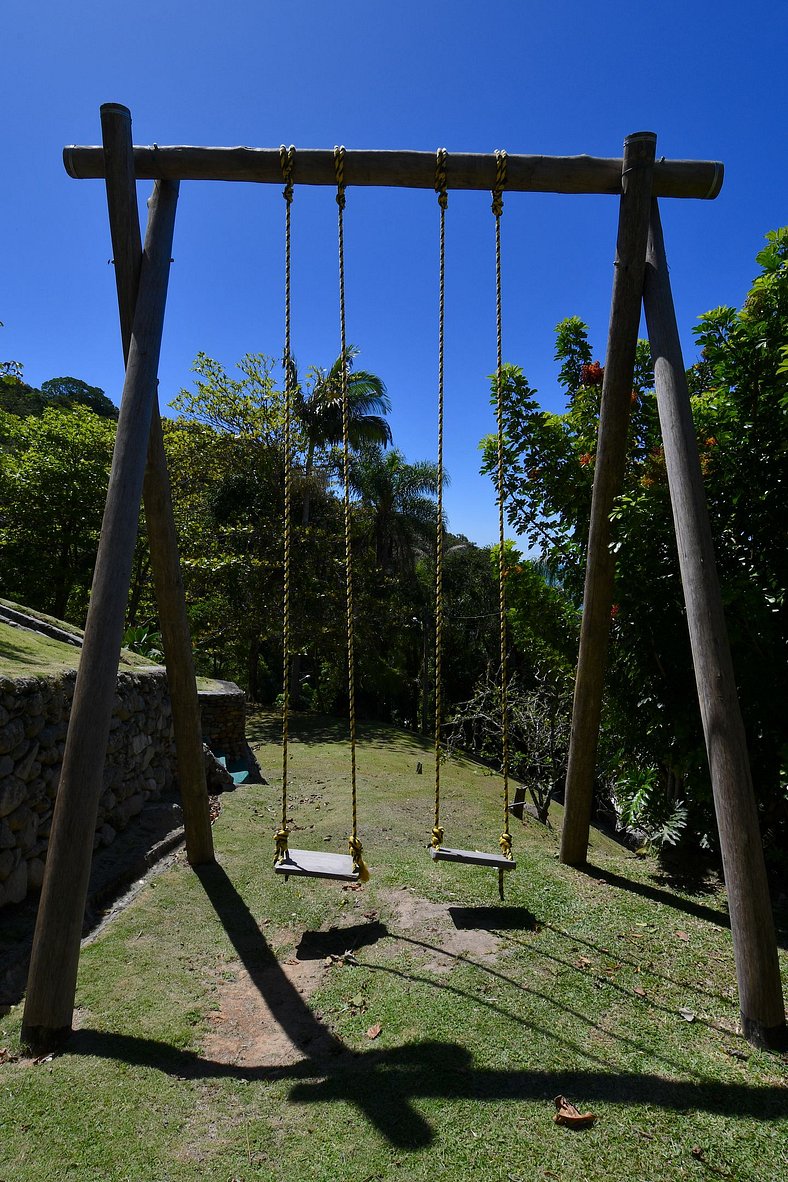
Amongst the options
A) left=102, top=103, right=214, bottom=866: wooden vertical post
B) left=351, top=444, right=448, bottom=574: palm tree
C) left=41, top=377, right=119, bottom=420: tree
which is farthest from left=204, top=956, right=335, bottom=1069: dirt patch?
left=41, top=377, right=119, bottom=420: tree

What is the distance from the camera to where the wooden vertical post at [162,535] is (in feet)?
13.1

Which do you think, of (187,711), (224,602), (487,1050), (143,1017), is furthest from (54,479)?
(487,1050)

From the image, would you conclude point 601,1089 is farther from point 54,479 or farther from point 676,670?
point 54,479

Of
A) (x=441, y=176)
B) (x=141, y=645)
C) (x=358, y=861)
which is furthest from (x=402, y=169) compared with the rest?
(x=141, y=645)

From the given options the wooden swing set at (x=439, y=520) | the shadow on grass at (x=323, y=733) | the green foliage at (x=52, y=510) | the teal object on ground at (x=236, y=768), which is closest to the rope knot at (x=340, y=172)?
the wooden swing set at (x=439, y=520)

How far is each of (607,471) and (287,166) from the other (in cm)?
277

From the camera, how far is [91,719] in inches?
135

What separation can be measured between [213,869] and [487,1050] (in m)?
3.06

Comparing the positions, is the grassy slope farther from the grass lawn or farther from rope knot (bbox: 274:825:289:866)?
rope knot (bbox: 274:825:289:866)

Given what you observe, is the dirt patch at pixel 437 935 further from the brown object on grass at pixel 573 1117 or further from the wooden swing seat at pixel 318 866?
the brown object on grass at pixel 573 1117

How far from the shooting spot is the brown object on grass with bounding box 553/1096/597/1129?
108 inches

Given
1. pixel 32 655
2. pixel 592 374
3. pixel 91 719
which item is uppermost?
pixel 592 374

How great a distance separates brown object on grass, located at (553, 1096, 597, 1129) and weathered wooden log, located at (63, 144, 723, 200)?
4822mm

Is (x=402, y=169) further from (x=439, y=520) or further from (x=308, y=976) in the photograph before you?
(x=308, y=976)
